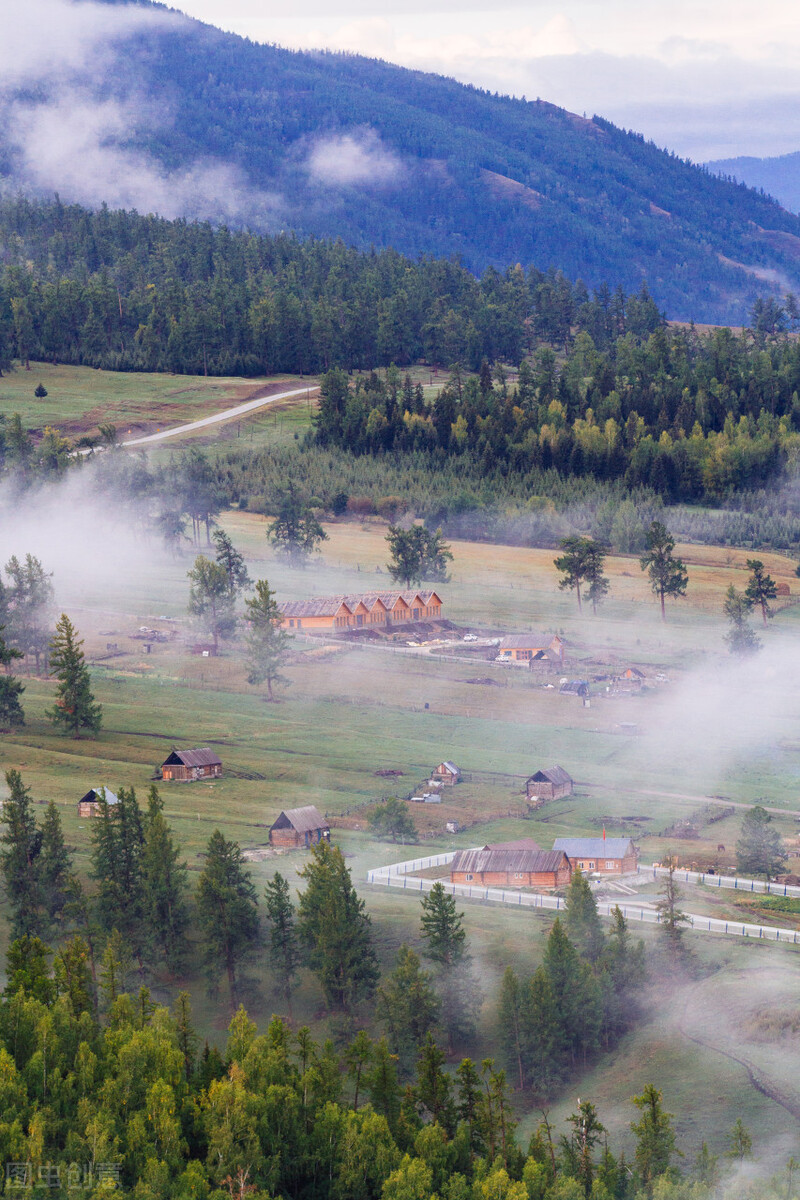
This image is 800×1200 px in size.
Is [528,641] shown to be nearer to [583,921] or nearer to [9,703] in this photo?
[9,703]

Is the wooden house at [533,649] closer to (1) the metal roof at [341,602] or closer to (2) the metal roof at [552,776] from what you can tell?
(1) the metal roof at [341,602]

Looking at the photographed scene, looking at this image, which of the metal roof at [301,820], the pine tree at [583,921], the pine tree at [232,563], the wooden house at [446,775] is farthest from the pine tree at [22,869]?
the pine tree at [232,563]

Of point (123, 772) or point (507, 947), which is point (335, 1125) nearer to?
point (507, 947)

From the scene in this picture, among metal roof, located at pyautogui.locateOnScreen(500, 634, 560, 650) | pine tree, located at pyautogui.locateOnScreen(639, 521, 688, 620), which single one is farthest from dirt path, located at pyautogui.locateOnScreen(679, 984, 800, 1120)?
pine tree, located at pyautogui.locateOnScreen(639, 521, 688, 620)

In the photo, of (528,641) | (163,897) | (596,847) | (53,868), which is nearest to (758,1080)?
(596,847)

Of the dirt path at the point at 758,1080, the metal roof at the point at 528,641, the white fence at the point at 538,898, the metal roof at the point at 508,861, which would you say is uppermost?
the metal roof at the point at 528,641

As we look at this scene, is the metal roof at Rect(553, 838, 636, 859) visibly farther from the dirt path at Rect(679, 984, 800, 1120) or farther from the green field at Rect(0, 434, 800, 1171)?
the dirt path at Rect(679, 984, 800, 1120)
